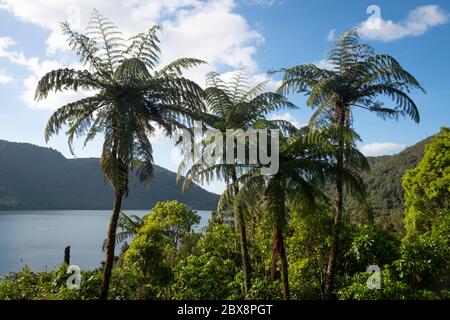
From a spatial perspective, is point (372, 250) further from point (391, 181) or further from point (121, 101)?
point (391, 181)

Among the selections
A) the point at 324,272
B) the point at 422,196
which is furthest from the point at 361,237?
the point at 422,196

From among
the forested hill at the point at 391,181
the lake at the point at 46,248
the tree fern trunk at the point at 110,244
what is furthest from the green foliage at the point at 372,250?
the forested hill at the point at 391,181

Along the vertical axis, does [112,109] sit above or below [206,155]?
above

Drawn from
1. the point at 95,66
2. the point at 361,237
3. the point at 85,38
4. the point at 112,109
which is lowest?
the point at 361,237

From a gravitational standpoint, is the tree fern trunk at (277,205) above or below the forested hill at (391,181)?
below

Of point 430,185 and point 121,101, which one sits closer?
point 121,101

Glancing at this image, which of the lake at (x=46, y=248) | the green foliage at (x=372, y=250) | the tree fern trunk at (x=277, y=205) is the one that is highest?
the tree fern trunk at (x=277, y=205)

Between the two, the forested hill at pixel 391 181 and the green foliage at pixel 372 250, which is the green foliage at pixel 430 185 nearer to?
the green foliage at pixel 372 250

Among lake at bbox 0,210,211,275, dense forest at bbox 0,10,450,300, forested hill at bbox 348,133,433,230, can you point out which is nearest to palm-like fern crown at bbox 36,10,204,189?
dense forest at bbox 0,10,450,300

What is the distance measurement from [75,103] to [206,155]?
4166 mm

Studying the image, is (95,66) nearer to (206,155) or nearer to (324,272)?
(206,155)

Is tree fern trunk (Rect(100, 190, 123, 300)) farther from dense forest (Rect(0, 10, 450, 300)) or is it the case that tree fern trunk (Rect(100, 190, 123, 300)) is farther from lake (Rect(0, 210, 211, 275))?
lake (Rect(0, 210, 211, 275))

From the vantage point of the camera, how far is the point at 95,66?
1198cm

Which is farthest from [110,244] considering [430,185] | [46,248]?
[46,248]
